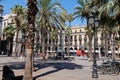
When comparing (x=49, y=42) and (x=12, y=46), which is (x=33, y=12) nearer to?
(x=12, y=46)

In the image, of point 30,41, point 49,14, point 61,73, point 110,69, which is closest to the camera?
point 30,41

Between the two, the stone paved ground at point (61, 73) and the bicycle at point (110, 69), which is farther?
the bicycle at point (110, 69)

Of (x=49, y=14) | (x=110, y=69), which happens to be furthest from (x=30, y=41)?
(x=49, y=14)

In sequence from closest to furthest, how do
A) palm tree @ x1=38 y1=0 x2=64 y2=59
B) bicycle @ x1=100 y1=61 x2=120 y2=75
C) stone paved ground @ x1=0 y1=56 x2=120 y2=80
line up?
stone paved ground @ x1=0 y1=56 x2=120 y2=80 → bicycle @ x1=100 y1=61 x2=120 y2=75 → palm tree @ x1=38 y1=0 x2=64 y2=59

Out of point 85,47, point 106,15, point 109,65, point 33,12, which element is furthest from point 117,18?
point 85,47

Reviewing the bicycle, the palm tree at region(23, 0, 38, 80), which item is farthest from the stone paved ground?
the palm tree at region(23, 0, 38, 80)

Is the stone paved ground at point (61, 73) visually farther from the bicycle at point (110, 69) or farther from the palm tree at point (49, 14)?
the palm tree at point (49, 14)

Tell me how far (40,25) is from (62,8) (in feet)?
18.2

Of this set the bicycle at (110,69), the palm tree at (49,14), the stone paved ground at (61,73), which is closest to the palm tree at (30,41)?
the stone paved ground at (61,73)

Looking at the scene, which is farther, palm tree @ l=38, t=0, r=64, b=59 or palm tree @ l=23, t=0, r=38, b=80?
palm tree @ l=38, t=0, r=64, b=59

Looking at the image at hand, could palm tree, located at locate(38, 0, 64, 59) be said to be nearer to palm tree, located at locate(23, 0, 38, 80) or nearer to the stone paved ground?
the stone paved ground

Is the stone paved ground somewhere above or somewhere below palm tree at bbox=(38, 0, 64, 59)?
below

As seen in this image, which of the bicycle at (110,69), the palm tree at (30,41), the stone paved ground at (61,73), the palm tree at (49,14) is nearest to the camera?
the palm tree at (30,41)

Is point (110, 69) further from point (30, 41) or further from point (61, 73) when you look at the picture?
point (30, 41)
